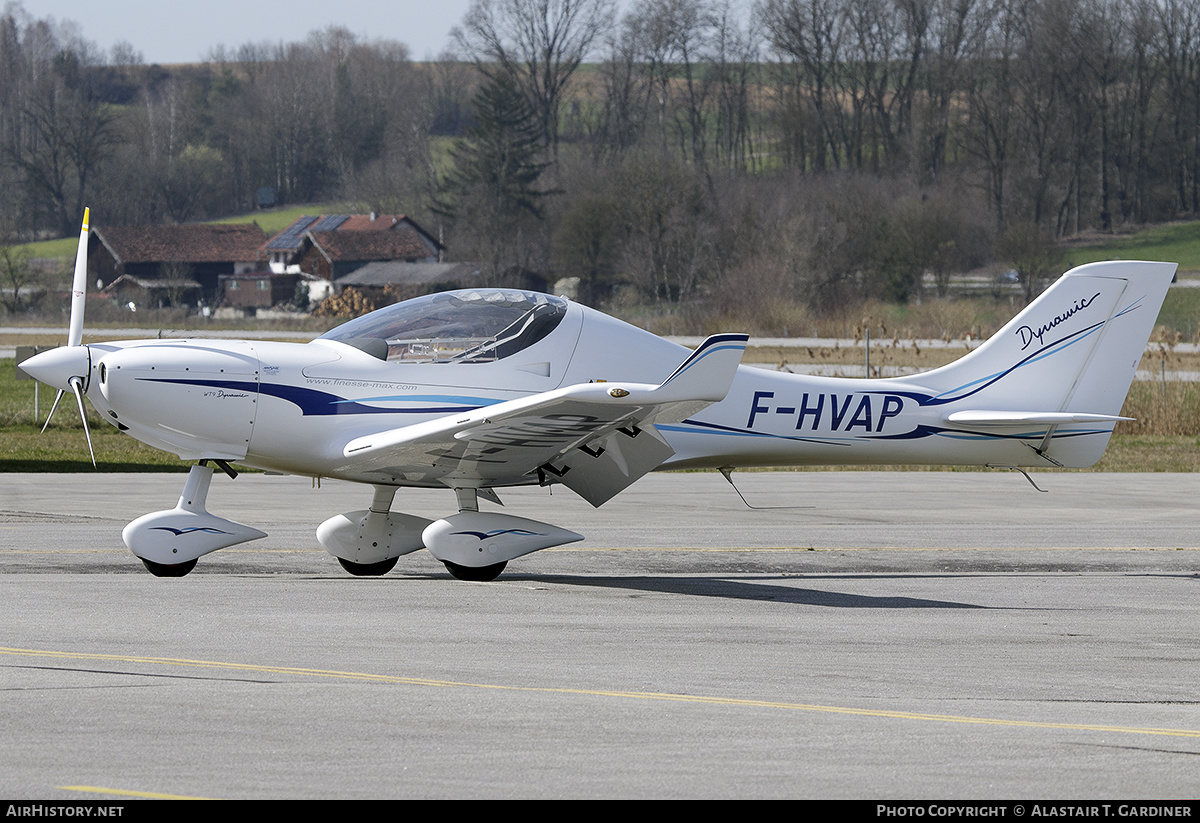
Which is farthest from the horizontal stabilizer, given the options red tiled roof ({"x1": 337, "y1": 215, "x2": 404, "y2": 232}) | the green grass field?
red tiled roof ({"x1": 337, "y1": 215, "x2": 404, "y2": 232})

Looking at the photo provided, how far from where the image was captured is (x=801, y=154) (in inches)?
3620

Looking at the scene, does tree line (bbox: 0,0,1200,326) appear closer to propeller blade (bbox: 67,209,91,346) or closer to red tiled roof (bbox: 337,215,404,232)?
red tiled roof (bbox: 337,215,404,232)

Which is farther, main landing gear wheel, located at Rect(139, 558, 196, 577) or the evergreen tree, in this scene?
the evergreen tree

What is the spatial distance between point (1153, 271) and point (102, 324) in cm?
6601

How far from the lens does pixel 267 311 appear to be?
91.0 metres

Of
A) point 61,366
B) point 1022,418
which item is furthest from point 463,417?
point 1022,418

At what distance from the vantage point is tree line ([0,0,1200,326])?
69625 millimetres

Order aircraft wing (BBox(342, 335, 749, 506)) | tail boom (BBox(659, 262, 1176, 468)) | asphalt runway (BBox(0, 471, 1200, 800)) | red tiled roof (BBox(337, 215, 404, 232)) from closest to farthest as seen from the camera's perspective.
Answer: asphalt runway (BBox(0, 471, 1200, 800)) < aircraft wing (BBox(342, 335, 749, 506)) < tail boom (BBox(659, 262, 1176, 468)) < red tiled roof (BBox(337, 215, 404, 232))

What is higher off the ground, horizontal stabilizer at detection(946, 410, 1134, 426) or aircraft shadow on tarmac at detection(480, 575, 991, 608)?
horizontal stabilizer at detection(946, 410, 1134, 426)

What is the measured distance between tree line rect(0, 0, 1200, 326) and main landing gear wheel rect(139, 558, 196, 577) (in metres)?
44.9

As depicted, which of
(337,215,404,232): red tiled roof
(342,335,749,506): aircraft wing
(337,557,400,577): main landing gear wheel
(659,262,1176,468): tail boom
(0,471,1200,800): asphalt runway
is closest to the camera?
(0,471,1200,800): asphalt runway

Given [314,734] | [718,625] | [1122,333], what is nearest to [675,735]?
[314,734]

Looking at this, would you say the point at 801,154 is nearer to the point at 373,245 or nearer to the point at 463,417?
the point at 373,245

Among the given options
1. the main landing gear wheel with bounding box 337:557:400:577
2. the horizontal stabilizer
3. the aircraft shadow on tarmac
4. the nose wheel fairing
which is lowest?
the aircraft shadow on tarmac
